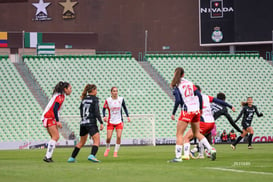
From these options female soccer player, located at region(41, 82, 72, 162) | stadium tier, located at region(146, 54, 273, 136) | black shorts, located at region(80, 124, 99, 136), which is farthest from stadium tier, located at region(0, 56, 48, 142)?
black shorts, located at region(80, 124, 99, 136)

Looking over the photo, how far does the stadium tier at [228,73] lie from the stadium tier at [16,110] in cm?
940

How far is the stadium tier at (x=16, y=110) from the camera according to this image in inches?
1428

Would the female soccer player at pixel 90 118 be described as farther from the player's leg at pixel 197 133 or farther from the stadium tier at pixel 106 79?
the stadium tier at pixel 106 79

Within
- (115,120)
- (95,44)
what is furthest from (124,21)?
(115,120)

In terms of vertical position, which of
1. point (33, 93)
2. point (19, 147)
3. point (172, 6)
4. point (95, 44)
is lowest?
point (19, 147)

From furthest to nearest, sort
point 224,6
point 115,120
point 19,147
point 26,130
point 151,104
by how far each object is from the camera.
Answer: point 224,6 → point 151,104 → point 26,130 → point 19,147 → point 115,120

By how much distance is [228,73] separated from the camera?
44.5 meters

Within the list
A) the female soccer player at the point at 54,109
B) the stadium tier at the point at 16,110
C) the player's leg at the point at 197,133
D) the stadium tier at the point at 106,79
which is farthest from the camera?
the stadium tier at the point at 106,79

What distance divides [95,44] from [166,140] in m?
11.6

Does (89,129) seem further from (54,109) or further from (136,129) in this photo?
(136,129)

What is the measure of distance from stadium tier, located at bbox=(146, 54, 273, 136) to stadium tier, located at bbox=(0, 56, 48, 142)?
30.9 feet

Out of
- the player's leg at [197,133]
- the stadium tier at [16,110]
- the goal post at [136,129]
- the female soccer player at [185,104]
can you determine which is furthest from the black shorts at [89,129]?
the goal post at [136,129]

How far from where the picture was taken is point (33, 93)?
40875mm

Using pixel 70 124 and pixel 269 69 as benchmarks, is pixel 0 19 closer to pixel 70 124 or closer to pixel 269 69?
pixel 70 124
